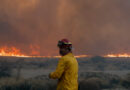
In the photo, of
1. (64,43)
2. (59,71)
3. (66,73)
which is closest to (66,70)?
(66,73)

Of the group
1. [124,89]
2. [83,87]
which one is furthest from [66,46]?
[124,89]

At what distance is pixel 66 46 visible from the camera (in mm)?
5098

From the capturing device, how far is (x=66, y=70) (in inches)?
197

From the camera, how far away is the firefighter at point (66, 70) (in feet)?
16.0

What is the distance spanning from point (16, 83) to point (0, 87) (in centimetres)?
214

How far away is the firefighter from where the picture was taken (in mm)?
4879

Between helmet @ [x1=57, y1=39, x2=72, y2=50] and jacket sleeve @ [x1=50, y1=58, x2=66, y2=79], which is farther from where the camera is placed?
helmet @ [x1=57, y1=39, x2=72, y2=50]

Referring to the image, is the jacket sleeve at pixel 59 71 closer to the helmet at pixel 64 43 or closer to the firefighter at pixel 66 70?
the firefighter at pixel 66 70

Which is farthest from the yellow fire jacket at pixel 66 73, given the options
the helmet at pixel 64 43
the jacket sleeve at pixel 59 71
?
the helmet at pixel 64 43

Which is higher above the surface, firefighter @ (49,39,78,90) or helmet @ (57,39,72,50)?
helmet @ (57,39,72,50)

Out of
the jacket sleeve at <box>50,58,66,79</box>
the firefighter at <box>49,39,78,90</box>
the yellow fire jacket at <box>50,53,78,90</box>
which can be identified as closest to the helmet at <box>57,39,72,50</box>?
the firefighter at <box>49,39,78,90</box>

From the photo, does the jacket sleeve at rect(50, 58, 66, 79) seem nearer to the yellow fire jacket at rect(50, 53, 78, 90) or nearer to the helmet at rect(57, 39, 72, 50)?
the yellow fire jacket at rect(50, 53, 78, 90)

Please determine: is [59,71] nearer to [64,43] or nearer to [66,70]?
[66,70]

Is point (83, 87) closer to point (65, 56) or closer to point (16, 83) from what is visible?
point (16, 83)
